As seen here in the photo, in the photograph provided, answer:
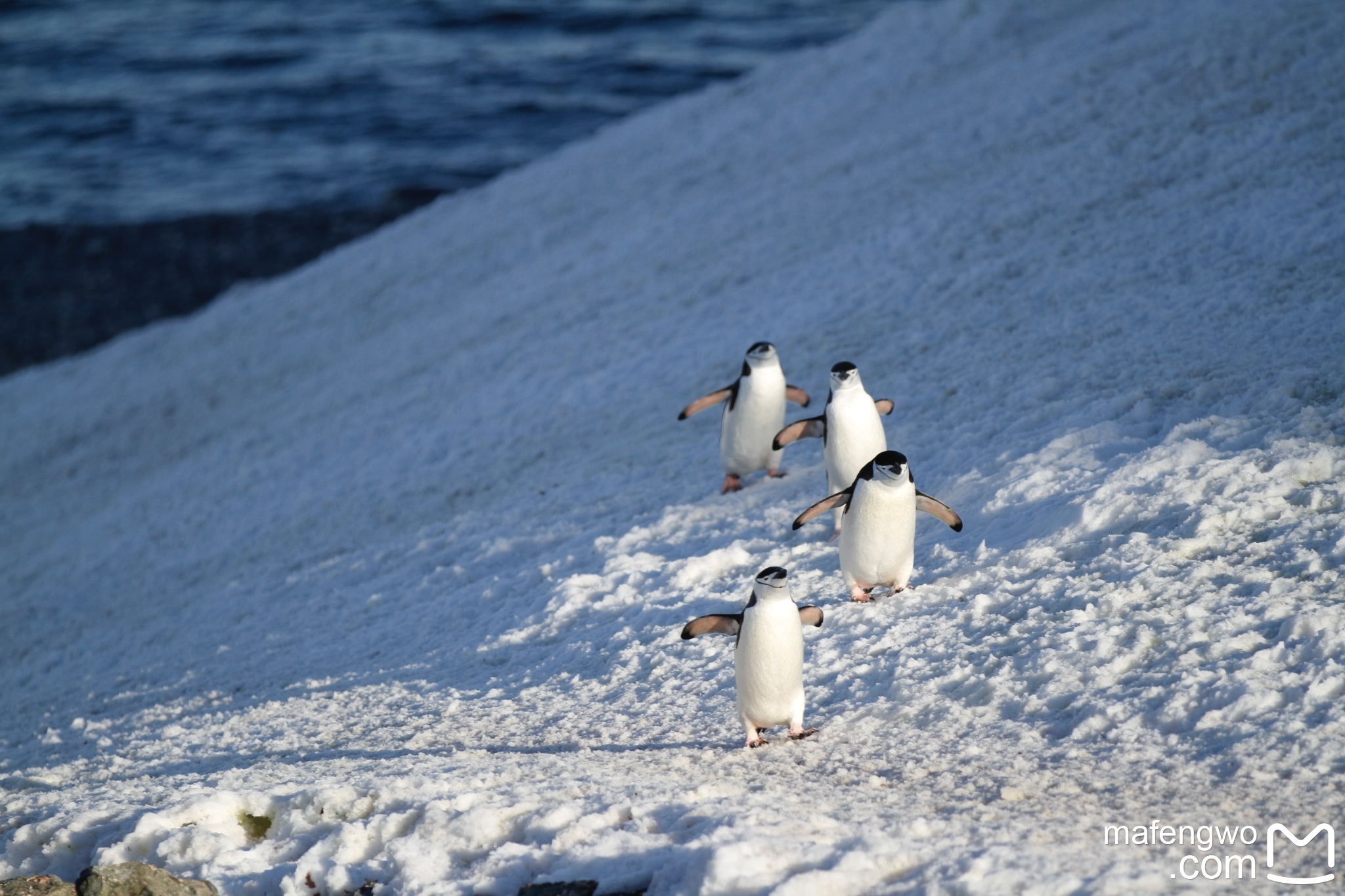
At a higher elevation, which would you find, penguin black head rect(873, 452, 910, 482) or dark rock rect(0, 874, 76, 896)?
penguin black head rect(873, 452, 910, 482)

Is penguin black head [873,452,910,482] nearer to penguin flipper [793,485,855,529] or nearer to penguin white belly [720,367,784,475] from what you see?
penguin flipper [793,485,855,529]

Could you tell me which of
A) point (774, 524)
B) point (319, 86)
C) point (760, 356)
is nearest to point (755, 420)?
point (760, 356)

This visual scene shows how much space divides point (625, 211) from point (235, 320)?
16.9ft

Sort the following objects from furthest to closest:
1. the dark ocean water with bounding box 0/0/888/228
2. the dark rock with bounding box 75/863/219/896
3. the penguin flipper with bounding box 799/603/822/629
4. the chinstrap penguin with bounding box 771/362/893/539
Answer: the dark ocean water with bounding box 0/0/888/228 → the chinstrap penguin with bounding box 771/362/893/539 → the penguin flipper with bounding box 799/603/822/629 → the dark rock with bounding box 75/863/219/896

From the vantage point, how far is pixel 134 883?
12.1ft

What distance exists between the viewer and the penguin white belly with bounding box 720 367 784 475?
6574mm

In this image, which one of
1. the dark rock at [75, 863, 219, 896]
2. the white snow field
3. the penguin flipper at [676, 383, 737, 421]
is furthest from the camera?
the penguin flipper at [676, 383, 737, 421]

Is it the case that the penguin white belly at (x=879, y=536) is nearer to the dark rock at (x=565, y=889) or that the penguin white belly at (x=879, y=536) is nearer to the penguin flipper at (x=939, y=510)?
the penguin flipper at (x=939, y=510)

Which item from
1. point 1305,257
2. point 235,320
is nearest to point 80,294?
point 235,320

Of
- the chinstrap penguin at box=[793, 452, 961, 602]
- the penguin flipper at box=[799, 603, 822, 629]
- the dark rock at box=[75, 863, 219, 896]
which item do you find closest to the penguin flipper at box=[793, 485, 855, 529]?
the chinstrap penguin at box=[793, 452, 961, 602]

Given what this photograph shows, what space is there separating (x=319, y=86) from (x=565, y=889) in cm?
2818

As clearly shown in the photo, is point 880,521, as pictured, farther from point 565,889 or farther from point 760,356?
point 565,889

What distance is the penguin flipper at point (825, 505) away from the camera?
17.1ft

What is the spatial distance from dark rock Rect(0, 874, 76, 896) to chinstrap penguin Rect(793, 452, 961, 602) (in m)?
3.00
